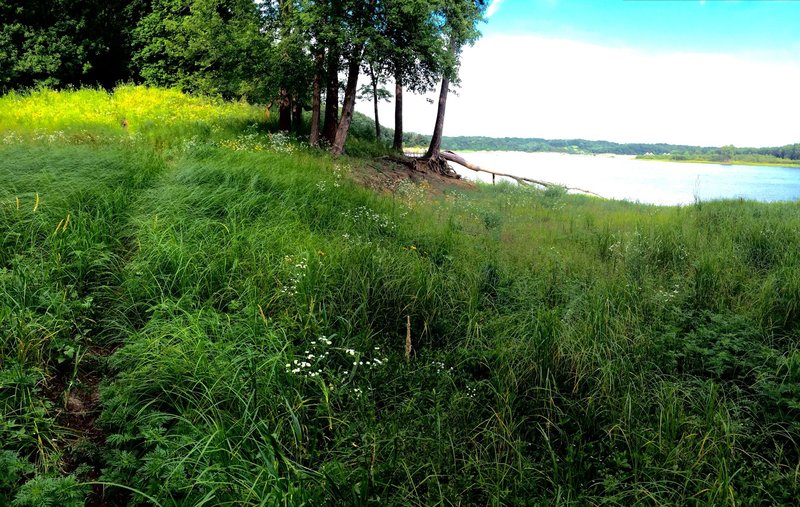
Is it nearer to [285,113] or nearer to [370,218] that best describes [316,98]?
[285,113]

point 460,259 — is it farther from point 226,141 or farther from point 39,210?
point 226,141

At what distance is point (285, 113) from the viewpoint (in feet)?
47.6

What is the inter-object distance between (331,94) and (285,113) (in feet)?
5.32

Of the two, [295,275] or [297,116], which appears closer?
[295,275]

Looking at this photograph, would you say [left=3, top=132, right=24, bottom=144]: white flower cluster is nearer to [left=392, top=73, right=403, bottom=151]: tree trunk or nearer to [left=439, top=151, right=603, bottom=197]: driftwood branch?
[left=392, top=73, right=403, bottom=151]: tree trunk

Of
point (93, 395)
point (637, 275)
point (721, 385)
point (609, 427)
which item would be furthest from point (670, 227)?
point (93, 395)

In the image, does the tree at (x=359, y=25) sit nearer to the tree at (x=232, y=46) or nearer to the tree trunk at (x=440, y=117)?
the tree at (x=232, y=46)

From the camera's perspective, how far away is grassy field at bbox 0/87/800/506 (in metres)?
2.79

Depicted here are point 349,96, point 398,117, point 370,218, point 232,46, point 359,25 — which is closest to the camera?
Result: point 370,218

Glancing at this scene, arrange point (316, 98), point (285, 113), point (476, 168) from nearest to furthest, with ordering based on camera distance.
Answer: point (316, 98), point (285, 113), point (476, 168)

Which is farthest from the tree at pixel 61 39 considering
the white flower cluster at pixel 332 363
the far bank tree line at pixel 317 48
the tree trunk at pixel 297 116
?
the white flower cluster at pixel 332 363

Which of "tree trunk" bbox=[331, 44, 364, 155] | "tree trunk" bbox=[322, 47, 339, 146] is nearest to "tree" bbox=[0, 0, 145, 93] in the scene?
"tree trunk" bbox=[322, 47, 339, 146]

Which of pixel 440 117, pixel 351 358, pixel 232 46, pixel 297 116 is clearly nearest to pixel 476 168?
pixel 440 117

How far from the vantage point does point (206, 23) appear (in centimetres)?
1224
